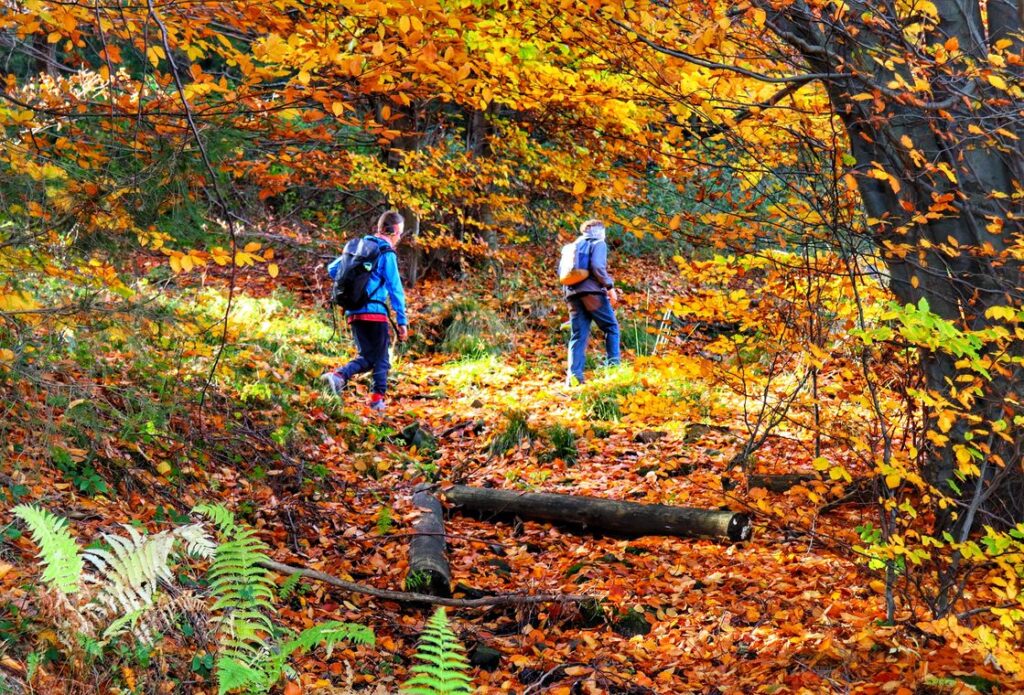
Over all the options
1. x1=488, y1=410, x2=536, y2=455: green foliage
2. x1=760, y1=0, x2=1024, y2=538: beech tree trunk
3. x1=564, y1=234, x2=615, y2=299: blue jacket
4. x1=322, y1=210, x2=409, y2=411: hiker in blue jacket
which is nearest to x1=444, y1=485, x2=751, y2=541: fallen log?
x1=488, y1=410, x2=536, y2=455: green foliage

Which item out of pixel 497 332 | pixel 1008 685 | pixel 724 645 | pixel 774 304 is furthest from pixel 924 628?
pixel 497 332

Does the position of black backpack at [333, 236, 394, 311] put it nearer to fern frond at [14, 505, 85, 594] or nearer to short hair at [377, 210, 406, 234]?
short hair at [377, 210, 406, 234]

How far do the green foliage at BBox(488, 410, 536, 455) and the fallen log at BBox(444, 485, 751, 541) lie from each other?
1.17m

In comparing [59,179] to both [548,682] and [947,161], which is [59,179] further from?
[947,161]

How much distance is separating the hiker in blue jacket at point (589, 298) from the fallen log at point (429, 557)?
4.12 meters

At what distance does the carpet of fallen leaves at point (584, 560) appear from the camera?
4.39 m

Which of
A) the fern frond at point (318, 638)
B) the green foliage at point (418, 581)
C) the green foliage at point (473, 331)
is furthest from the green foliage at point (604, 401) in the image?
the fern frond at point (318, 638)

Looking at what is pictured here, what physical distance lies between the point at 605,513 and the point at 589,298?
14.2ft

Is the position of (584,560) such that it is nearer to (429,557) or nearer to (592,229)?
(429,557)

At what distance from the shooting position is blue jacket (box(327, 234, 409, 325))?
8789 mm

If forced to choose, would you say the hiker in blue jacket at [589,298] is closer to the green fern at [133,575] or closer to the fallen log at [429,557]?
the fallen log at [429,557]

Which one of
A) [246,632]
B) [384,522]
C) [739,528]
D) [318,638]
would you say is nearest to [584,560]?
[739,528]

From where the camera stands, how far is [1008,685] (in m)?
3.93

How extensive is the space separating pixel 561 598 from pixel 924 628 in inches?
73.7
